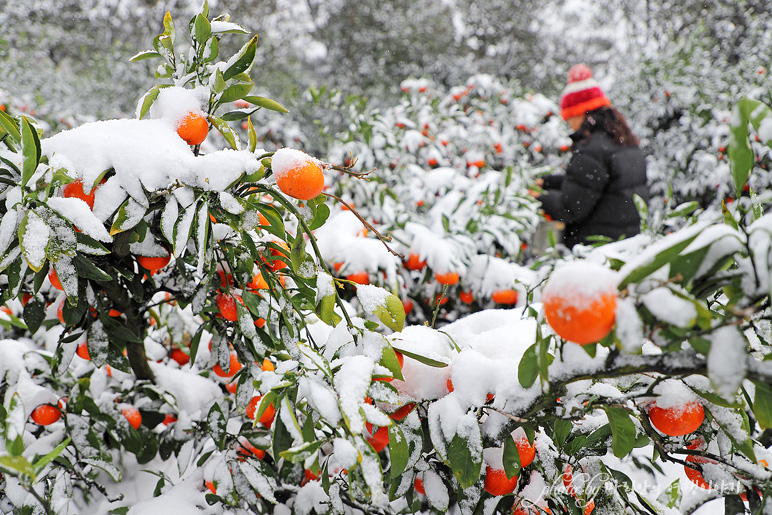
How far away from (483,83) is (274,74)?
6073mm

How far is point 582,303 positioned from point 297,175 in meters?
0.34

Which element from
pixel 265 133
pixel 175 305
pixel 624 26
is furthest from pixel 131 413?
pixel 624 26

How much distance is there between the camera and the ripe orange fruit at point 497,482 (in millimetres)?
651

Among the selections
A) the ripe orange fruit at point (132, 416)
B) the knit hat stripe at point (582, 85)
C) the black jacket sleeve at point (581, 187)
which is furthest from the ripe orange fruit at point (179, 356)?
the knit hat stripe at point (582, 85)

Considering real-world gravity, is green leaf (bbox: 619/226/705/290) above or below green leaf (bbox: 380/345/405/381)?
above

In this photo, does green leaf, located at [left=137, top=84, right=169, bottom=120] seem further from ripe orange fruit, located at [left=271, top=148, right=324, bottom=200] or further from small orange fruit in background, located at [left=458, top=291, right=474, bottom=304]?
small orange fruit in background, located at [left=458, top=291, right=474, bottom=304]

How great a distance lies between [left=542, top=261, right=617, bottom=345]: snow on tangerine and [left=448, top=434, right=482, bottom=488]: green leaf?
26 centimetres

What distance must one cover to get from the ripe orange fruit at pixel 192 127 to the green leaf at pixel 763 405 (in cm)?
68

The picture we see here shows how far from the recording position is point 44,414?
0.89 m

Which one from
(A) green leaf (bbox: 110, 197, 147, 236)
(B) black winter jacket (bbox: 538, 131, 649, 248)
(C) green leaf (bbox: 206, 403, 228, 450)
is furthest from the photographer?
(B) black winter jacket (bbox: 538, 131, 649, 248)

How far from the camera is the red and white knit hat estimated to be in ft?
7.91

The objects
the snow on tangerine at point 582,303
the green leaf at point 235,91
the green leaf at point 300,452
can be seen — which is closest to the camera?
the snow on tangerine at point 582,303

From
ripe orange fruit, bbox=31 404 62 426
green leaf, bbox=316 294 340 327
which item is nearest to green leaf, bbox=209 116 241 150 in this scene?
green leaf, bbox=316 294 340 327

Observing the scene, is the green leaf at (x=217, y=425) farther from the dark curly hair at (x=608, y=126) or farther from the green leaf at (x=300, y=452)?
the dark curly hair at (x=608, y=126)
